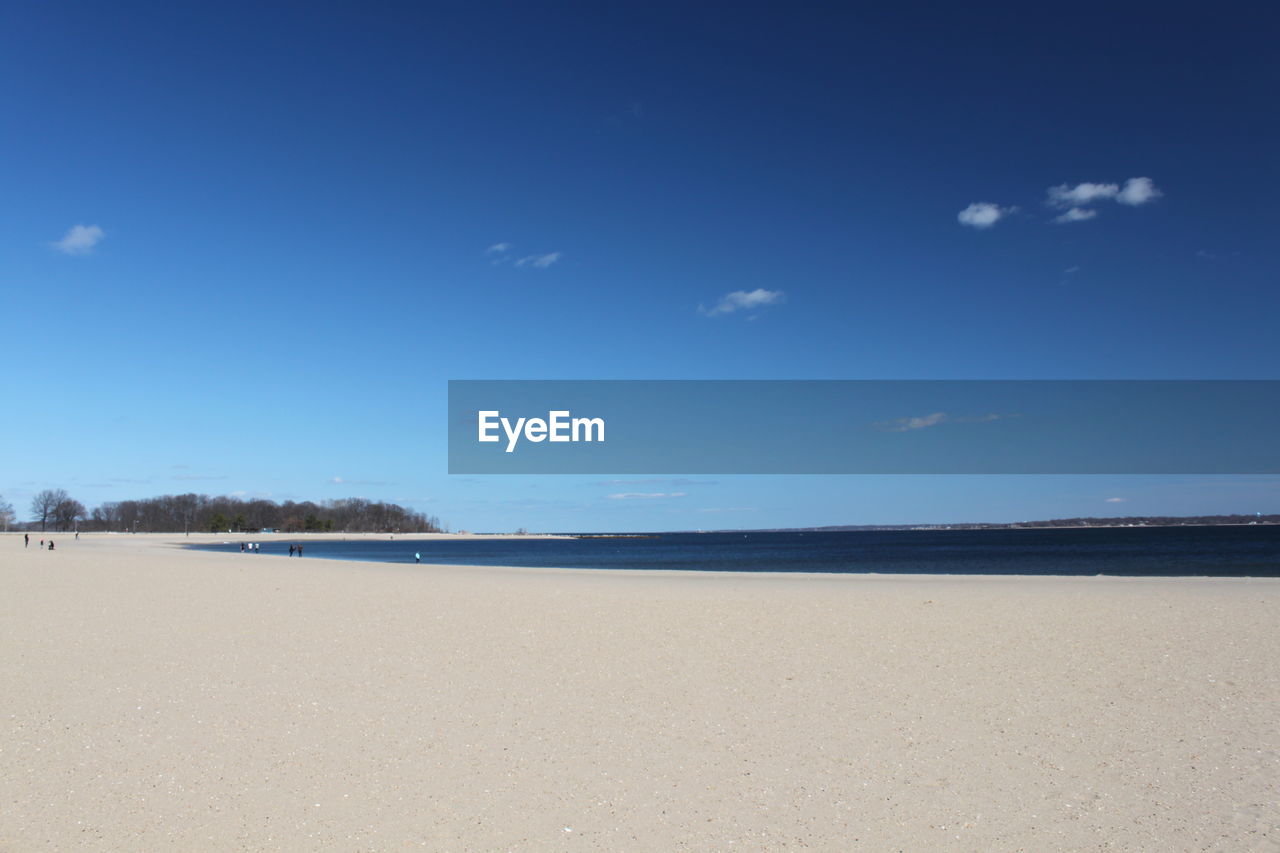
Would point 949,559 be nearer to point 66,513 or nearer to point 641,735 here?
point 641,735

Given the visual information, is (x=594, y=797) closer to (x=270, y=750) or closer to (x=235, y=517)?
(x=270, y=750)

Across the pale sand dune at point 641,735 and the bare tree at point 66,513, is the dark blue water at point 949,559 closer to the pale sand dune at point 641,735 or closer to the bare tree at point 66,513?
the pale sand dune at point 641,735

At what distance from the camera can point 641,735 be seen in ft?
25.7

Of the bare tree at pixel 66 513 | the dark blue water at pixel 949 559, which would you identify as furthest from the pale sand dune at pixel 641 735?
the bare tree at pixel 66 513

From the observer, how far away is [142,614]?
57.0 feet

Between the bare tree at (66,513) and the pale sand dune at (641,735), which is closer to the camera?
the pale sand dune at (641,735)

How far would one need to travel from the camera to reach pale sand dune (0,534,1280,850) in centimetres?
552

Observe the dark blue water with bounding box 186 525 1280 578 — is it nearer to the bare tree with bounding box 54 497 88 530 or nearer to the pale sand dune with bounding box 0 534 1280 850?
the pale sand dune with bounding box 0 534 1280 850

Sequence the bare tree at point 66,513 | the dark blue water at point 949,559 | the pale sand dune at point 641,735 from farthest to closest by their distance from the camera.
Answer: the bare tree at point 66,513
the dark blue water at point 949,559
the pale sand dune at point 641,735

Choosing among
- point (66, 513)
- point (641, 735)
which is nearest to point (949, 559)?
point (641, 735)

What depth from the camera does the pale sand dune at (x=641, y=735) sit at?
5520 millimetres

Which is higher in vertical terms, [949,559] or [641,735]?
[641,735]

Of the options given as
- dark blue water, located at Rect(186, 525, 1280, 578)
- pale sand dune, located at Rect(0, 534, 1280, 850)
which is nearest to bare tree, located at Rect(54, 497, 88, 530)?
dark blue water, located at Rect(186, 525, 1280, 578)

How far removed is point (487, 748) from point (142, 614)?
14.1m
